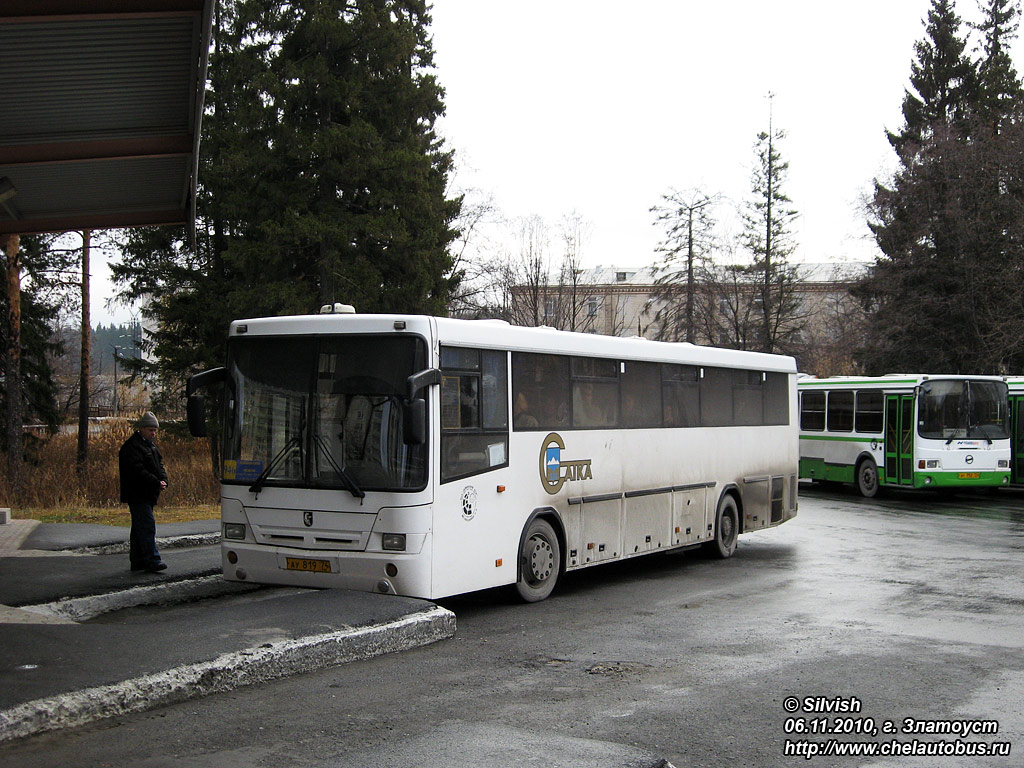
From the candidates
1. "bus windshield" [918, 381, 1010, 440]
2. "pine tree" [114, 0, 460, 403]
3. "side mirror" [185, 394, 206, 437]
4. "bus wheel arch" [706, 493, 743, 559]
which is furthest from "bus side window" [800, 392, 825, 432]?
"side mirror" [185, 394, 206, 437]

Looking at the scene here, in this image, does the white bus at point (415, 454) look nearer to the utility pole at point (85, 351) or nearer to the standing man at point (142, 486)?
the standing man at point (142, 486)

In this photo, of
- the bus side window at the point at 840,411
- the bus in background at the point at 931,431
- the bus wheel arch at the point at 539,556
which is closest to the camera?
the bus wheel arch at the point at 539,556

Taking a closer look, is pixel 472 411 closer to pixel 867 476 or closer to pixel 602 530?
pixel 602 530

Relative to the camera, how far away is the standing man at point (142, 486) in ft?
38.9

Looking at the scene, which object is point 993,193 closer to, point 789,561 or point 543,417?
point 789,561

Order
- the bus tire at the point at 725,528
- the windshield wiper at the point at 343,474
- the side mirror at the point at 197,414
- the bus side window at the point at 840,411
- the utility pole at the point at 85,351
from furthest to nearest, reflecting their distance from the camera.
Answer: the utility pole at the point at 85,351 < the bus side window at the point at 840,411 < the bus tire at the point at 725,528 < the side mirror at the point at 197,414 < the windshield wiper at the point at 343,474

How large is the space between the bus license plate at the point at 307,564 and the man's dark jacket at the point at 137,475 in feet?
8.27

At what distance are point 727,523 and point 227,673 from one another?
9.88m

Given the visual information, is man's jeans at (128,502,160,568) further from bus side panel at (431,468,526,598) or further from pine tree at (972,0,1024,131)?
pine tree at (972,0,1024,131)

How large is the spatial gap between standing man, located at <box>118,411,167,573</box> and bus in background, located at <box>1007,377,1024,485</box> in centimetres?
2300

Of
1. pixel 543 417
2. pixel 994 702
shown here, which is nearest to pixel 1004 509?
pixel 543 417

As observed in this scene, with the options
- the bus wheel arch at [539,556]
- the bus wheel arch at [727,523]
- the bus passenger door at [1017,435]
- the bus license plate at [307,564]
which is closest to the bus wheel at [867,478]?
the bus passenger door at [1017,435]

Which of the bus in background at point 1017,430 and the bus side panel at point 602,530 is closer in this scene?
the bus side panel at point 602,530

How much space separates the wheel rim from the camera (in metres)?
11.3
